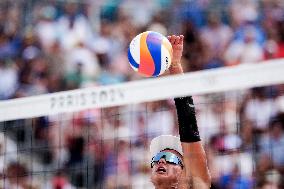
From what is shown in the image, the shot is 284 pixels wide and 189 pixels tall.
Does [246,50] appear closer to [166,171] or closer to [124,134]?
[124,134]

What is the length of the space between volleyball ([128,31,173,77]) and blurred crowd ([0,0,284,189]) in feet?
4.60

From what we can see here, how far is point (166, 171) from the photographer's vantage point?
13.6 ft

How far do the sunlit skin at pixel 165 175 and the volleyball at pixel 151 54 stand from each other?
0.79 meters

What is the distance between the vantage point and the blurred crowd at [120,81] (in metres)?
6.78

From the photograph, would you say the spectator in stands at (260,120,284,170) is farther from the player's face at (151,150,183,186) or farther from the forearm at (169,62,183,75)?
the player's face at (151,150,183,186)

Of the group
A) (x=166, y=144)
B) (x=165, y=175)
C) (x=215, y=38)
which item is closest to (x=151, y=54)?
(x=166, y=144)

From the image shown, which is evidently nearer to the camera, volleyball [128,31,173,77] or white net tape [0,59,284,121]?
volleyball [128,31,173,77]

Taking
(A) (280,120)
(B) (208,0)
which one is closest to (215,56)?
(B) (208,0)

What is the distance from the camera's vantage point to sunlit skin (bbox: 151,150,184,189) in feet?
13.5

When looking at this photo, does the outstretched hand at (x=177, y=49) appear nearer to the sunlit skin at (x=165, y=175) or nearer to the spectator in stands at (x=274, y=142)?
the sunlit skin at (x=165, y=175)

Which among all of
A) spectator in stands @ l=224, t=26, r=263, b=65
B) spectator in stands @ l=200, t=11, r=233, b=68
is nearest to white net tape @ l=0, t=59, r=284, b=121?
spectator in stands @ l=224, t=26, r=263, b=65

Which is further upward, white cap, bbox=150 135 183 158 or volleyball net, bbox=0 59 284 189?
volleyball net, bbox=0 59 284 189

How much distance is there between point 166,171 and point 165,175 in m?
0.03

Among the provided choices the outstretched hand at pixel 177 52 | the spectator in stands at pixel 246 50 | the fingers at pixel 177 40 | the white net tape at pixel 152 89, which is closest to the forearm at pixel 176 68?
the outstretched hand at pixel 177 52
